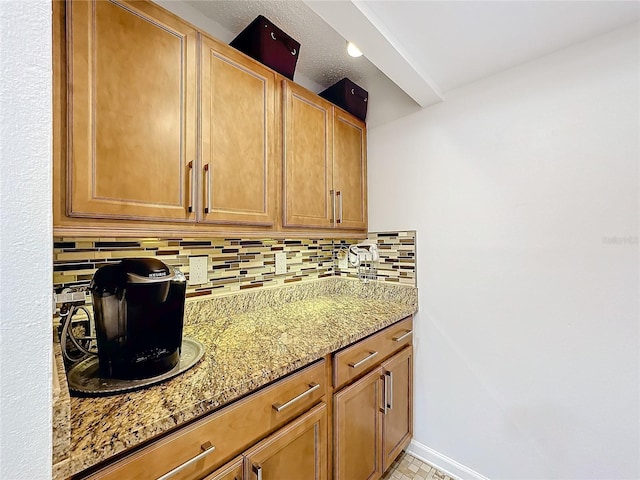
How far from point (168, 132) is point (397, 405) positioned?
1.76 meters

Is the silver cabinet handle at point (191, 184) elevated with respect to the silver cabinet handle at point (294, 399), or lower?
elevated

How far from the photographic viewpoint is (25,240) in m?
0.37

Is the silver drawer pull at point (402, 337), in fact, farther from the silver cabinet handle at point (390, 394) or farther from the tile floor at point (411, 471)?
the tile floor at point (411, 471)

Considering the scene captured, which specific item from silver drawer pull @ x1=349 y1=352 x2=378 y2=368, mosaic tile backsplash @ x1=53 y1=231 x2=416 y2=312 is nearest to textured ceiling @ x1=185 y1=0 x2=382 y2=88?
mosaic tile backsplash @ x1=53 y1=231 x2=416 y2=312

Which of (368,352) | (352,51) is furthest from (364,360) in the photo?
(352,51)

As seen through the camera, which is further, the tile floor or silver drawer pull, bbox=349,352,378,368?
the tile floor

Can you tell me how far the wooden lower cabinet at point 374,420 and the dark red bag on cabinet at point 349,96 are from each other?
156 cm

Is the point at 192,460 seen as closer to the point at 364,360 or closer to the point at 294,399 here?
the point at 294,399

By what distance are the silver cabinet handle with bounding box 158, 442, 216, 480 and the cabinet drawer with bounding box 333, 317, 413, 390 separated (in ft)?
1.81

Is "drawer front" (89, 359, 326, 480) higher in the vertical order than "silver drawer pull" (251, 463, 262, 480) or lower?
higher


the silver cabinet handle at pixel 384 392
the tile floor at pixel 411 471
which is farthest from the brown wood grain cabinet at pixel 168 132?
the tile floor at pixel 411 471

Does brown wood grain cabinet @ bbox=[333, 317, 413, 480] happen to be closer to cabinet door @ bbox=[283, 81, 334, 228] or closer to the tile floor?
the tile floor

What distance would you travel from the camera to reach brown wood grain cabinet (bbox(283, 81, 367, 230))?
1447 millimetres

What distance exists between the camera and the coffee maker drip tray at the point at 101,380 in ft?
2.46
